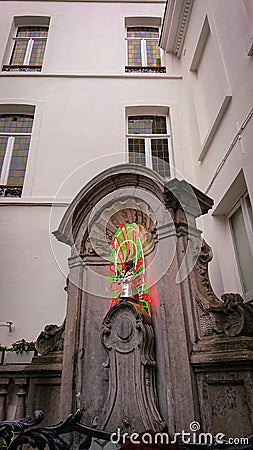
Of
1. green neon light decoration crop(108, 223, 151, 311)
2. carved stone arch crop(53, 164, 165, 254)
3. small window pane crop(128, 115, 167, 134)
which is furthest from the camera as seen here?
small window pane crop(128, 115, 167, 134)

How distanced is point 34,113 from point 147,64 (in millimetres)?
2882

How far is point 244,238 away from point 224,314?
1.72 metres

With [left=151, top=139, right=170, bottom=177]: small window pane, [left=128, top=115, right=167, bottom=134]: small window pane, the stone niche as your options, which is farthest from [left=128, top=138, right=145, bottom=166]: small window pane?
the stone niche

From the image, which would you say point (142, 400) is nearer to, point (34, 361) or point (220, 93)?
point (34, 361)

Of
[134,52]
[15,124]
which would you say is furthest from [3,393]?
[134,52]

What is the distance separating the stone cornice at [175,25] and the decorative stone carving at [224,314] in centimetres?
591

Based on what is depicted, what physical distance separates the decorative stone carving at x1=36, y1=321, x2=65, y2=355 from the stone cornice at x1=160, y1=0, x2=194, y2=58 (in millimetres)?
6338

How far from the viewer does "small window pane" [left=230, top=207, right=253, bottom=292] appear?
160 inches

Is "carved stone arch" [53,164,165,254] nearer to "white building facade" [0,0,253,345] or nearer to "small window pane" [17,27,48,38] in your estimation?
"white building facade" [0,0,253,345]

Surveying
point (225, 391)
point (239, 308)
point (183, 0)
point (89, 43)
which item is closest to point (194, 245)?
point (239, 308)

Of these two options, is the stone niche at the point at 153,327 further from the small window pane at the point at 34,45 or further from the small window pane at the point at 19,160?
the small window pane at the point at 34,45

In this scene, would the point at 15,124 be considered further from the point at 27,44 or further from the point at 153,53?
the point at 153,53

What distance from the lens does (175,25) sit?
6.99 m

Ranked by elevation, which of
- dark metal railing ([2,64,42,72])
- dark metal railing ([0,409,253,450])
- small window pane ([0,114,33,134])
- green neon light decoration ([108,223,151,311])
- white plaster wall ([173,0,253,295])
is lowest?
dark metal railing ([0,409,253,450])
